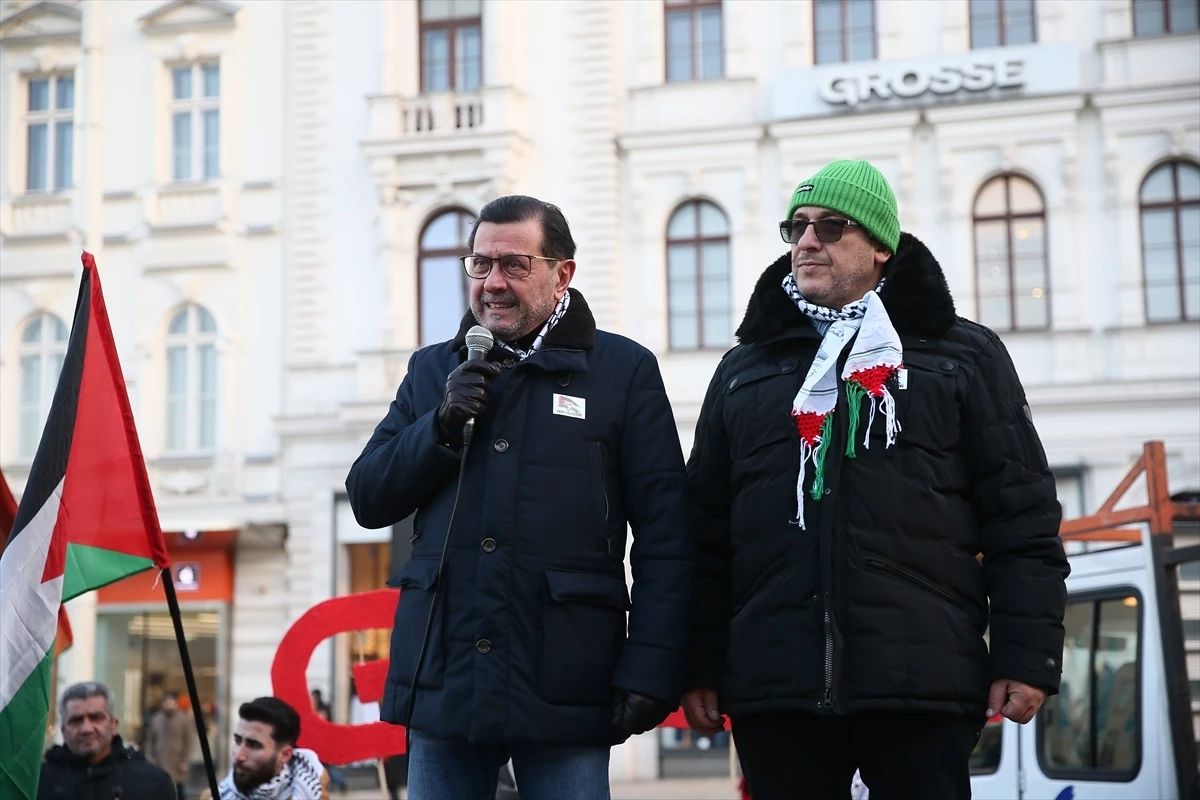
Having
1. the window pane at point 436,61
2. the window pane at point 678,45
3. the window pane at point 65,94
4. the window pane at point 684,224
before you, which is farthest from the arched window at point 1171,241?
the window pane at point 65,94

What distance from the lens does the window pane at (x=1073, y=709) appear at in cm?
803

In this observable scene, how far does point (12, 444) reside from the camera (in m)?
22.3

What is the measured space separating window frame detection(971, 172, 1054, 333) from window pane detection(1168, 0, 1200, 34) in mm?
2299

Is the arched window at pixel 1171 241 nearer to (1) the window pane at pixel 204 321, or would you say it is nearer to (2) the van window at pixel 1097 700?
(1) the window pane at pixel 204 321

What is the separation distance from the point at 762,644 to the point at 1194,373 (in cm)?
1693

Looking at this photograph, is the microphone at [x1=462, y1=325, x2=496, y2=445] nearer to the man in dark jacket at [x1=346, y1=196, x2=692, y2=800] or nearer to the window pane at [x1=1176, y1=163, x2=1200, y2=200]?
the man in dark jacket at [x1=346, y1=196, x2=692, y2=800]

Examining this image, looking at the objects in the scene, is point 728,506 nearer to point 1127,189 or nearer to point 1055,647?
point 1055,647

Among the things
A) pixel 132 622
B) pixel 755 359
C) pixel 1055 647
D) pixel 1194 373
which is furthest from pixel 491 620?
pixel 132 622

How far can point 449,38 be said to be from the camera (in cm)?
2239

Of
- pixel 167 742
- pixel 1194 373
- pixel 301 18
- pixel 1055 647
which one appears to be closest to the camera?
pixel 1055 647

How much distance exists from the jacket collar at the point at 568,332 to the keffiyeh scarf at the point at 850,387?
315 mm

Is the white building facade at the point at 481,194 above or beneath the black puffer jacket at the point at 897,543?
above

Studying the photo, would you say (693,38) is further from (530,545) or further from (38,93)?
(530,545)

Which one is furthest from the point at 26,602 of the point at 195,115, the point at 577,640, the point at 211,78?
the point at 211,78
